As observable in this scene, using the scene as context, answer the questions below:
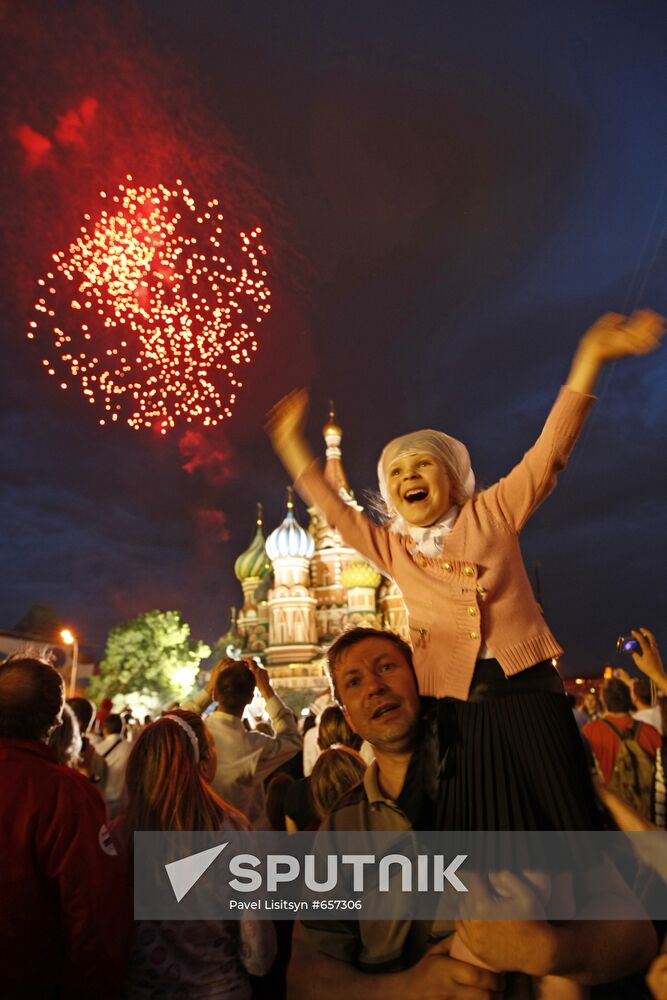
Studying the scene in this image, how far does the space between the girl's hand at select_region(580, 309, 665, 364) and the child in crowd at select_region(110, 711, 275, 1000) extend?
2.52m

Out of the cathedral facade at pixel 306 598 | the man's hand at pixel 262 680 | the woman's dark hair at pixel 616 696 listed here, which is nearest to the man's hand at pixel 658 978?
the man's hand at pixel 262 680

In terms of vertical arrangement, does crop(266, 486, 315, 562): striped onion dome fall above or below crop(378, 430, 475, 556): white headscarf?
above

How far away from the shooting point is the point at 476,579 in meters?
2.44

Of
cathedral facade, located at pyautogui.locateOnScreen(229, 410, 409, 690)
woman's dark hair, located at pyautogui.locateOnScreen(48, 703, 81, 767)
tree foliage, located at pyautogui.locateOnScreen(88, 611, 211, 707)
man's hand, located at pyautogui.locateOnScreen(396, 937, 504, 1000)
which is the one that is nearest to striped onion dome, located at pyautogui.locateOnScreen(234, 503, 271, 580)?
cathedral facade, located at pyautogui.locateOnScreen(229, 410, 409, 690)

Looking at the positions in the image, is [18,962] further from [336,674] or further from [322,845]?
[336,674]

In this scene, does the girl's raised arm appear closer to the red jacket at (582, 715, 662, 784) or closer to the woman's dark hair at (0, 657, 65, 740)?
the woman's dark hair at (0, 657, 65, 740)

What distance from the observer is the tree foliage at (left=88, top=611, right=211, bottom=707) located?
4691 cm

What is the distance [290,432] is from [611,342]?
1452 mm

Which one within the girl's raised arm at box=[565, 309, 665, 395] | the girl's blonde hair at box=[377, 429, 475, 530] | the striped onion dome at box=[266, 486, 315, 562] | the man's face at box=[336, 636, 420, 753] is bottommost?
the man's face at box=[336, 636, 420, 753]

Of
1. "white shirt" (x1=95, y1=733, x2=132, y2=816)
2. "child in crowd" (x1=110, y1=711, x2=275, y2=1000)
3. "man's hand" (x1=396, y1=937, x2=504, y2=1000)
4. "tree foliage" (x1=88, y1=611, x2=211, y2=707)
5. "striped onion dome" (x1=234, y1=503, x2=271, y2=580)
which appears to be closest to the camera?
"man's hand" (x1=396, y1=937, x2=504, y2=1000)

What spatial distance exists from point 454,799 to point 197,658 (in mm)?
51400

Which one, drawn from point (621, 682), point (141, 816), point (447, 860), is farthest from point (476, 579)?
point (621, 682)

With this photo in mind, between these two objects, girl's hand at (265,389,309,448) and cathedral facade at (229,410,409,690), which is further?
cathedral facade at (229,410,409,690)

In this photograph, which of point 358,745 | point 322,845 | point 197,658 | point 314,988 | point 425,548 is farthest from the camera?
point 197,658
